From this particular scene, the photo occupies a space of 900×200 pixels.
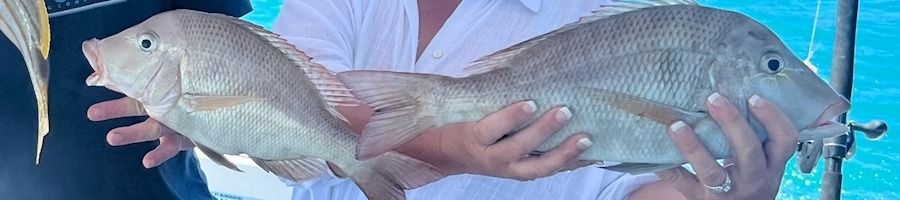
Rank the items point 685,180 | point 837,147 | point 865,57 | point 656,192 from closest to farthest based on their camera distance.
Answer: point 685,180
point 656,192
point 837,147
point 865,57

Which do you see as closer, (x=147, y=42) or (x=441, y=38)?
(x=147, y=42)

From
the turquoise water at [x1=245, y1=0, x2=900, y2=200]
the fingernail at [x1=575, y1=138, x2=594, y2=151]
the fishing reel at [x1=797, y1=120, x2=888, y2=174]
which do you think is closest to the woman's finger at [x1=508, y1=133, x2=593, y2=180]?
the fingernail at [x1=575, y1=138, x2=594, y2=151]

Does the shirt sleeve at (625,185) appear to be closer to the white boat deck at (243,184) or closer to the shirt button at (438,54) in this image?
the shirt button at (438,54)

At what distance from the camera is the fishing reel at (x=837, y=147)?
2.86 ft

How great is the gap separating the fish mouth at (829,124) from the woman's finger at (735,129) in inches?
1.2

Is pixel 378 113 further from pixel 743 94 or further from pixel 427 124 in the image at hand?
pixel 743 94

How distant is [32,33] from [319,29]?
288 mm

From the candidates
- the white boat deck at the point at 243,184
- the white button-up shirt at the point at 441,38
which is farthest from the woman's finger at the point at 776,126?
the white boat deck at the point at 243,184

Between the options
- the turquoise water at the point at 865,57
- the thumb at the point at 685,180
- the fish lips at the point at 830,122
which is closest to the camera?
the fish lips at the point at 830,122

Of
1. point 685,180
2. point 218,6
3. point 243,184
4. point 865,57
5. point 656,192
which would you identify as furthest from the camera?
point 865,57

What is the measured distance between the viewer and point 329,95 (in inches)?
23.3

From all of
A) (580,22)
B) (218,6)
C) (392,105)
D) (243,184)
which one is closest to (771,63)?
(580,22)

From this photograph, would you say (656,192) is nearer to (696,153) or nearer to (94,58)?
(696,153)

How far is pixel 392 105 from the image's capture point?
574 mm
